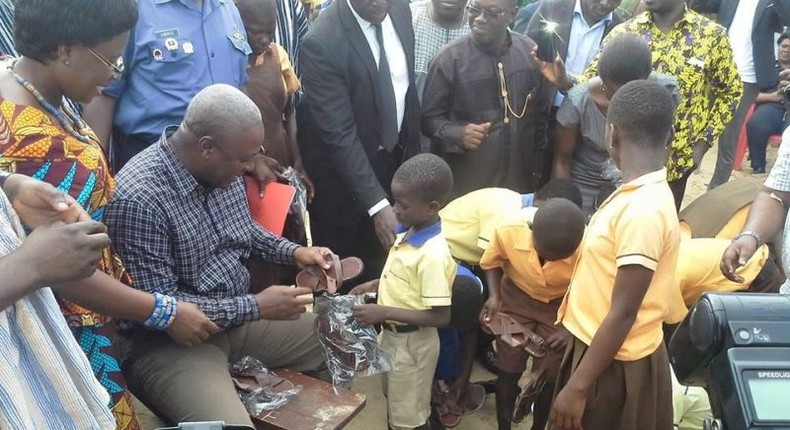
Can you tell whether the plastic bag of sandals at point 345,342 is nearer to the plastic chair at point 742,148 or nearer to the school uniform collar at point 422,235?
the school uniform collar at point 422,235

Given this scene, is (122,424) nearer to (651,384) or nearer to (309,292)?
(309,292)

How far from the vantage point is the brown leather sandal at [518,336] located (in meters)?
2.89

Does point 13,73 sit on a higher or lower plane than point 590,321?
higher

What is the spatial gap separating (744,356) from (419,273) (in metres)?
1.59

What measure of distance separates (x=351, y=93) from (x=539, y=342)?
1.50 metres

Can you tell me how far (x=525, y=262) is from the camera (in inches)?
114

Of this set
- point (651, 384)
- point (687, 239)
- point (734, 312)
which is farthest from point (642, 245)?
point (687, 239)

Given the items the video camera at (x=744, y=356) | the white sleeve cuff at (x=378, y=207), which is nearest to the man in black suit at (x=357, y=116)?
the white sleeve cuff at (x=378, y=207)

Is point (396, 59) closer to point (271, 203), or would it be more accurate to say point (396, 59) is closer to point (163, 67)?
point (271, 203)

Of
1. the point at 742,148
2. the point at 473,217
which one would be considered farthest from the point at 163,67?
the point at 742,148

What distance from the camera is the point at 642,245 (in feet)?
6.91

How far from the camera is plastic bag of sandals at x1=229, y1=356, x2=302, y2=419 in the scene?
2.43 m

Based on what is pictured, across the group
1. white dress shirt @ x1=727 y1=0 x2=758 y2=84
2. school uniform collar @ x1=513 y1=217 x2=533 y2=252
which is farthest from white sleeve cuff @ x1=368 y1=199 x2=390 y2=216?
white dress shirt @ x1=727 y1=0 x2=758 y2=84

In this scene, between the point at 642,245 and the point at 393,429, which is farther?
the point at 393,429
